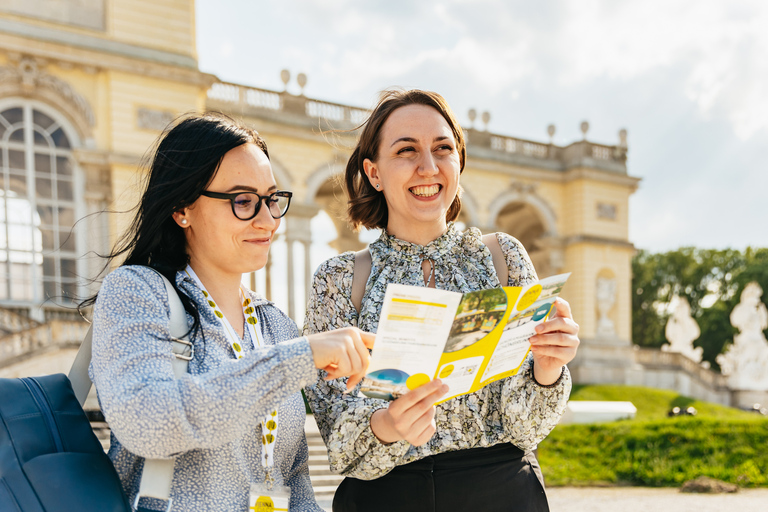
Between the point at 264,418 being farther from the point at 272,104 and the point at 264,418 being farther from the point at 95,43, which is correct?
the point at 272,104

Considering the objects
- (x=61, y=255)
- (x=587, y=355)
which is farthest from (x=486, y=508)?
(x=587, y=355)

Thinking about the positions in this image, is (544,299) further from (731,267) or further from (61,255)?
(731,267)

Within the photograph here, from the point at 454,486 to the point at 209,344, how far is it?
0.95m

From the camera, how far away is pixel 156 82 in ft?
51.3

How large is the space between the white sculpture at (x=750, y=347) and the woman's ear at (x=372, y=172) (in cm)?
2288

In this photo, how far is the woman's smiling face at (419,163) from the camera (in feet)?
7.55

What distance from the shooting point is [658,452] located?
10.3 m

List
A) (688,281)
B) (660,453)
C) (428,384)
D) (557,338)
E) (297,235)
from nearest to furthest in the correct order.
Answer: (428,384) → (557,338) → (660,453) → (297,235) → (688,281)

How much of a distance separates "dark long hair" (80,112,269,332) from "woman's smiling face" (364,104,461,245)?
1.91 ft

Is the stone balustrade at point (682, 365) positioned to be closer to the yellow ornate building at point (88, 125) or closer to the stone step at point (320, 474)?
the yellow ornate building at point (88, 125)

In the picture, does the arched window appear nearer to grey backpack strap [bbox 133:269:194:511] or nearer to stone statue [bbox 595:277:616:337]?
grey backpack strap [bbox 133:269:194:511]

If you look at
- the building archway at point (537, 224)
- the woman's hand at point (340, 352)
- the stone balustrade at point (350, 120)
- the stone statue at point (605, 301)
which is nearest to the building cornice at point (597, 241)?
the building archway at point (537, 224)

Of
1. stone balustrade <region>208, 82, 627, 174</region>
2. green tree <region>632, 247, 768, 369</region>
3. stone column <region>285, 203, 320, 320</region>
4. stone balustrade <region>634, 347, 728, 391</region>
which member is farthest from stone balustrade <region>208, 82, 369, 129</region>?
green tree <region>632, 247, 768, 369</region>

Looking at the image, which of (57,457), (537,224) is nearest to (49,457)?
(57,457)
